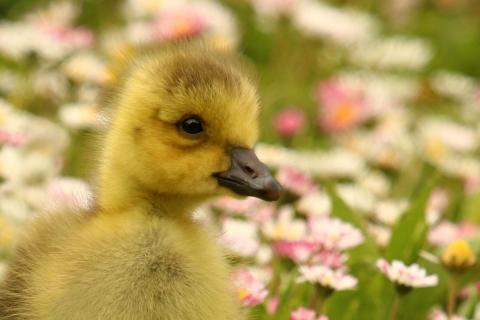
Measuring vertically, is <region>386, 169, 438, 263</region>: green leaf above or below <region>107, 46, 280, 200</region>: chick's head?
below

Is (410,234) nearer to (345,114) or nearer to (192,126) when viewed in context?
(192,126)

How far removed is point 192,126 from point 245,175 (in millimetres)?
110

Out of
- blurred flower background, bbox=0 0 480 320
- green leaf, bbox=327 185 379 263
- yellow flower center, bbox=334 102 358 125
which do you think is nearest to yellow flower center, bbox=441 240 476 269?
blurred flower background, bbox=0 0 480 320

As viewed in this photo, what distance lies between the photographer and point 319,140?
150 inches

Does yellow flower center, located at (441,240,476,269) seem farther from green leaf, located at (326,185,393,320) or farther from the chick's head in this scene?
the chick's head

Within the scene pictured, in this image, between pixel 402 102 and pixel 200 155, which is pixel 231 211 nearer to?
pixel 200 155

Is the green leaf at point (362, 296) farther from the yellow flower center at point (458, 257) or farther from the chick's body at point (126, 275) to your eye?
the chick's body at point (126, 275)

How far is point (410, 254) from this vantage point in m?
2.30

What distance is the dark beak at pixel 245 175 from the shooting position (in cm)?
180

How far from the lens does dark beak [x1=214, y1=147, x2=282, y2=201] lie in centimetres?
180

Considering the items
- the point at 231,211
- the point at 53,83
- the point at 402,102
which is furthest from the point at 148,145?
the point at 402,102

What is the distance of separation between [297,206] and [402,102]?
61.3 inches

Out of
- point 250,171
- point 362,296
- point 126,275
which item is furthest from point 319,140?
point 126,275

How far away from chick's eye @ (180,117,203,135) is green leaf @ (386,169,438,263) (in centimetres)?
68
